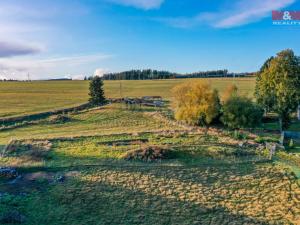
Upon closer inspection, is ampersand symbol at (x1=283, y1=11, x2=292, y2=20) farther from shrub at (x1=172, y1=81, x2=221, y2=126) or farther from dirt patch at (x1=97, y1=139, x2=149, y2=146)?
dirt patch at (x1=97, y1=139, x2=149, y2=146)

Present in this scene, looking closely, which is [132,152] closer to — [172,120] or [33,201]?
[33,201]

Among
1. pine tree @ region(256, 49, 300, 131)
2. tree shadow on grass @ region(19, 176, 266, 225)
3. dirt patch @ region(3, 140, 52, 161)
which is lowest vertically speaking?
tree shadow on grass @ region(19, 176, 266, 225)

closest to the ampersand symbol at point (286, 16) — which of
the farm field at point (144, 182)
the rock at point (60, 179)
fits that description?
the farm field at point (144, 182)

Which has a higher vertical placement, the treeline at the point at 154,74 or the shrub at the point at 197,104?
the treeline at the point at 154,74

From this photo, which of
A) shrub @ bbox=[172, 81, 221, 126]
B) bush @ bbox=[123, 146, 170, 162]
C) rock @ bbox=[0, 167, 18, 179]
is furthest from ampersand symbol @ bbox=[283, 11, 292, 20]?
rock @ bbox=[0, 167, 18, 179]


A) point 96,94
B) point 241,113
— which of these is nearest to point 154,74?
point 96,94

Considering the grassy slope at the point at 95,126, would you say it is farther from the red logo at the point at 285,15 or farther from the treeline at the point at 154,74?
the treeline at the point at 154,74
